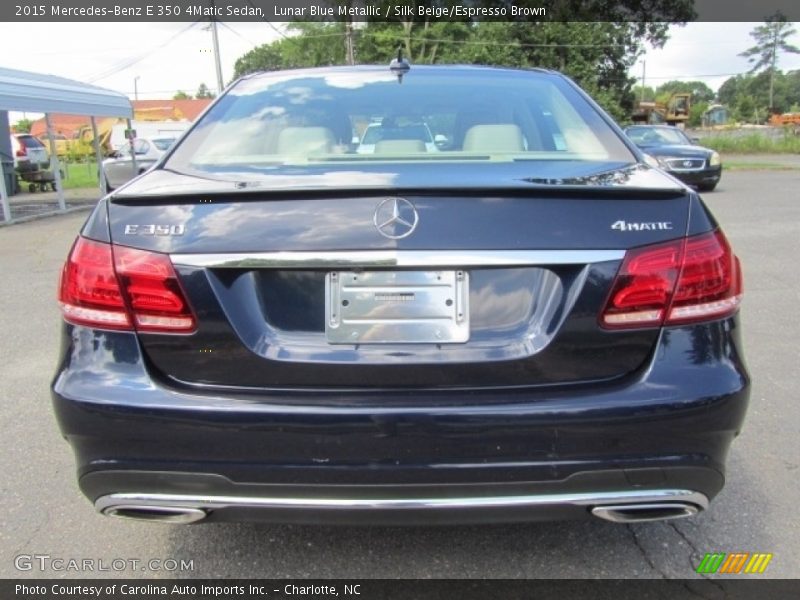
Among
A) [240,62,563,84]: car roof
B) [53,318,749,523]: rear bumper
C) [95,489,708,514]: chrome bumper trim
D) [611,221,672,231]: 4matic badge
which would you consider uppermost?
[240,62,563,84]: car roof

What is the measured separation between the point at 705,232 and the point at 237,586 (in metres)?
1.84

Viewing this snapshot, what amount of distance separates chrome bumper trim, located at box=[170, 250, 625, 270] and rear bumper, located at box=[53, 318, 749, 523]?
1.09 ft

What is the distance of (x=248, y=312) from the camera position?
193 centimetres

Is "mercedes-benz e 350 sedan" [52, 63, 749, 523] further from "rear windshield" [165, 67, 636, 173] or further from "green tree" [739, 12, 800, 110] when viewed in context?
"green tree" [739, 12, 800, 110]

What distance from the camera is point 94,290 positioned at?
6.57 feet

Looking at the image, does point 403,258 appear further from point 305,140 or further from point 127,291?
point 305,140

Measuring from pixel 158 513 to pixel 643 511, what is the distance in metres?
1.37

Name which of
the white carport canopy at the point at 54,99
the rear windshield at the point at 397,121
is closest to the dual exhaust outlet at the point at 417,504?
the rear windshield at the point at 397,121

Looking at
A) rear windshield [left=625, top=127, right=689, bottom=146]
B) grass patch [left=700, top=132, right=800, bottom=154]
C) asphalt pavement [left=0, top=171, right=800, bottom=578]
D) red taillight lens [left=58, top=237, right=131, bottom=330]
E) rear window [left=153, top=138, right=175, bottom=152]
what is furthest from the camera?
grass patch [left=700, top=132, right=800, bottom=154]

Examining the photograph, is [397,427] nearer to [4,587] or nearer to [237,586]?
[237,586]

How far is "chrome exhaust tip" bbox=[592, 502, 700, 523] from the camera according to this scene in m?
2.00

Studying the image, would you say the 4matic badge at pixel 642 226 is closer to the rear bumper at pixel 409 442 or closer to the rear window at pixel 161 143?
the rear bumper at pixel 409 442

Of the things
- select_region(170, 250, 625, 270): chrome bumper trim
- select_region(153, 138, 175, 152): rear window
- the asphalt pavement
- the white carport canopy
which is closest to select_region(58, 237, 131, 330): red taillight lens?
select_region(170, 250, 625, 270): chrome bumper trim

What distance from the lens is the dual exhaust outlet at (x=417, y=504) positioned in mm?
1944
